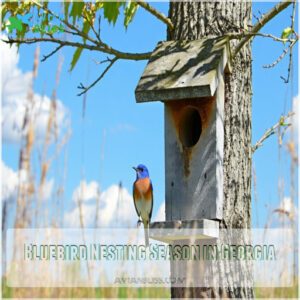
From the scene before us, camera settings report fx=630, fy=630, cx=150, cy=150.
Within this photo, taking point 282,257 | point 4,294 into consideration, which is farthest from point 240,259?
point 4,294

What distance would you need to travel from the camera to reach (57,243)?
3.55 metres

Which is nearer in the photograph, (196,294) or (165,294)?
(196,294)

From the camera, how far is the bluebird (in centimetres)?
339

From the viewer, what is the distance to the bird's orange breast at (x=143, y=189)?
11.1 feet

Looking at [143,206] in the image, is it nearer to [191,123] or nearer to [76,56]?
[191,123]

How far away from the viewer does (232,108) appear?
340cm

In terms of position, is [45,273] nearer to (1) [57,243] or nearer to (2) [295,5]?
(1) [57,243]

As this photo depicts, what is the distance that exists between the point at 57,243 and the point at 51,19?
4.47 feet

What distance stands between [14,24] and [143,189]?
122 centimetres

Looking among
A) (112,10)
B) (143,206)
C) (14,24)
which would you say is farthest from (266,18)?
(14,24)

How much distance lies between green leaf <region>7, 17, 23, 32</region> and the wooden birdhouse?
2.70 ft

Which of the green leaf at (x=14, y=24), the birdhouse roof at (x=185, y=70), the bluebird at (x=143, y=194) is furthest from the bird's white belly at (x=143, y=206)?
the green leaf at (x=14, y=24)

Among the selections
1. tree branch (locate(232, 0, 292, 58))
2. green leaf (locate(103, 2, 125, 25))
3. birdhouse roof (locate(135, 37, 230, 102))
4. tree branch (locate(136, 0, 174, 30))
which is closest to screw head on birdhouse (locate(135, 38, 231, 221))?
birdhouse roof (locate(135, 37, 230, 102))

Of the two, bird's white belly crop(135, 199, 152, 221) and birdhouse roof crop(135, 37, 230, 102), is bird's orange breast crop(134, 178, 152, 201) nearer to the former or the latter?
bird's white belly crop(135, 199, 152, 221)
